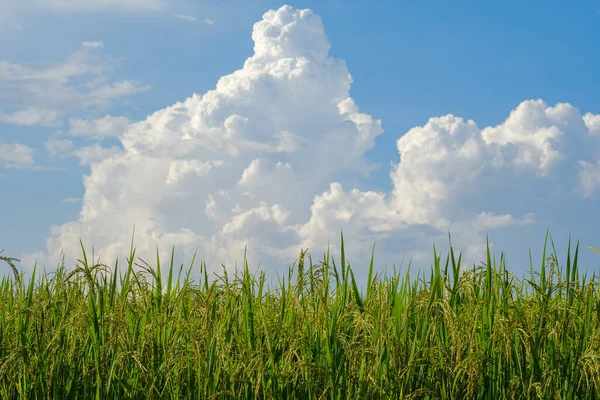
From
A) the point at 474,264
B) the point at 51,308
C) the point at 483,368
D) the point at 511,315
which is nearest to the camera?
the point at 483,368

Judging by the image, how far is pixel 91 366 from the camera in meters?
5.43

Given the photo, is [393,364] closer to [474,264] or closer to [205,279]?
[474,264]

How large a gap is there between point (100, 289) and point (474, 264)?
12.2 ft

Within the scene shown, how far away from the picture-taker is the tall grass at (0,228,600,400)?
16.7 ft

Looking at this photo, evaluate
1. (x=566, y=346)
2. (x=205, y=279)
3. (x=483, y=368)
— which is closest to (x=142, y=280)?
(x=205, y=279)

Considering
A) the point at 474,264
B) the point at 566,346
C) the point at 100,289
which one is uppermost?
the point at 474,264

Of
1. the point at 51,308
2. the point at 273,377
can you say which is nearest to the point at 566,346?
the point at 273,377

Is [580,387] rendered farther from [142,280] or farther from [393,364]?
[142,280]

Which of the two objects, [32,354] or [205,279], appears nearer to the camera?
[32,354]

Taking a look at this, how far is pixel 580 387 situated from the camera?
5.73 meters

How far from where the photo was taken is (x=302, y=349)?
547 centimetres

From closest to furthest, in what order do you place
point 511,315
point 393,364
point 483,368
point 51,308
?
point 393,364 < point 483,368 < point 51,308 < point 511,315

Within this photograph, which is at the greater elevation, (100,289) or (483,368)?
(100,289)

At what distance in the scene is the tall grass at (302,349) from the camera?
5.08m
